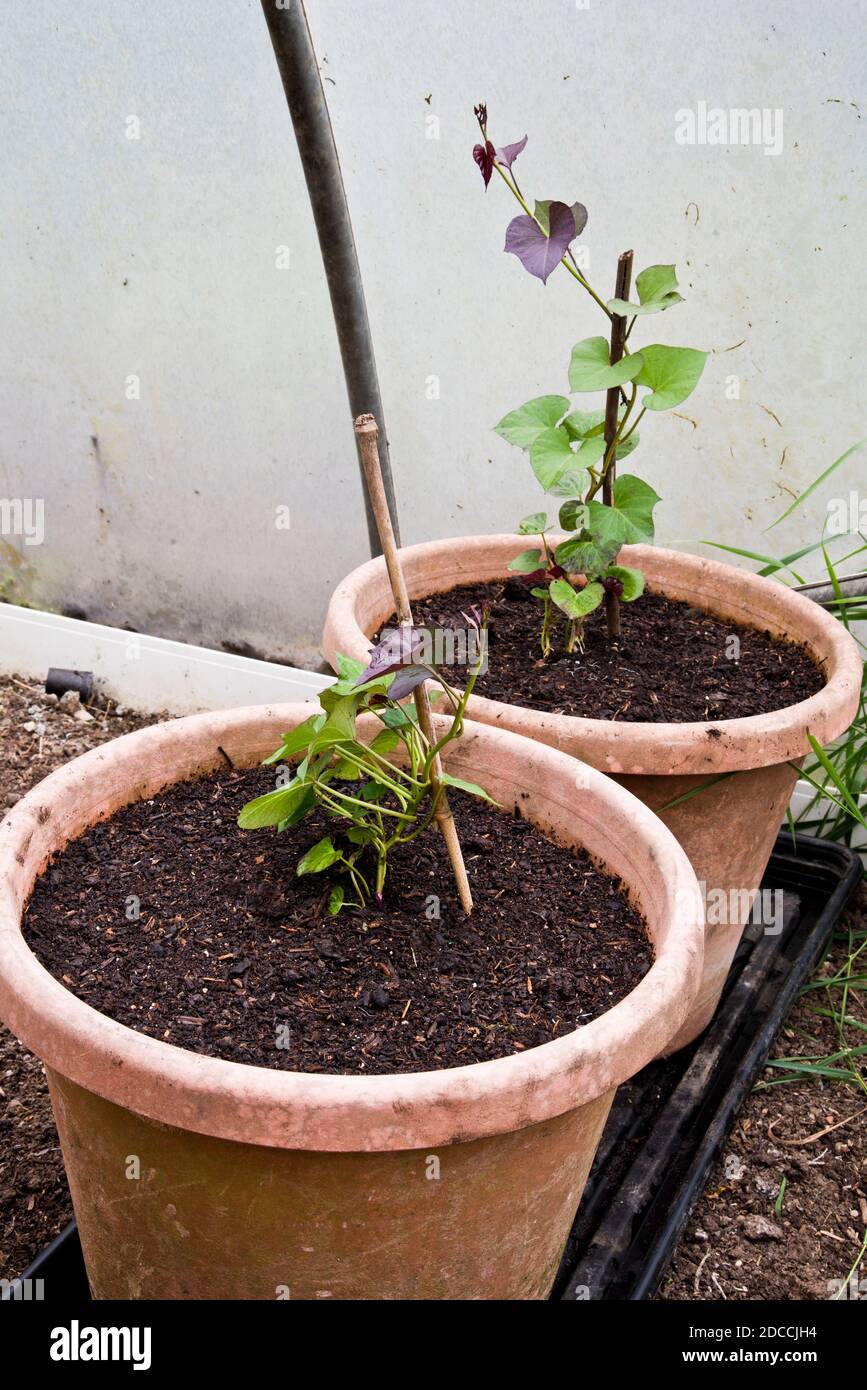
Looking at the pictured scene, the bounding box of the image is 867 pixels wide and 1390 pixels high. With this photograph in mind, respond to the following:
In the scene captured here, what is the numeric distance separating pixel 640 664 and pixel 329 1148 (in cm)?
87

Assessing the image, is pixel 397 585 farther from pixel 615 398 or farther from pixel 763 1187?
pixel 763 1187

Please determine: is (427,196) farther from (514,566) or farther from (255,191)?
(514,566)

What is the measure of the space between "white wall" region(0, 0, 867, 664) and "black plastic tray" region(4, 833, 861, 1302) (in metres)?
0.55

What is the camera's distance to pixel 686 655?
5.06 ft

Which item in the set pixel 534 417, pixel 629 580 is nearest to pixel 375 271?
pixel 534 417

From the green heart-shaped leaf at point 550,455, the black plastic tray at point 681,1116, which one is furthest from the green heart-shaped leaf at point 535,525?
the black plastic tray at point 681,1116

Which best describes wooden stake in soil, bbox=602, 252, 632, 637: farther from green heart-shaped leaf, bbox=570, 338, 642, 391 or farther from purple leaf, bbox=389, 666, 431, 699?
purple leaf, bbox=389, 666, 431, 699

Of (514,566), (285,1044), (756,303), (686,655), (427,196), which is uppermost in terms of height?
(427,196)

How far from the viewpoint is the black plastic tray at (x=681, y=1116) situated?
1.22m

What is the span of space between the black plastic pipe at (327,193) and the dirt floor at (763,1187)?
0.94 metres

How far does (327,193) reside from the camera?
1.54 meters

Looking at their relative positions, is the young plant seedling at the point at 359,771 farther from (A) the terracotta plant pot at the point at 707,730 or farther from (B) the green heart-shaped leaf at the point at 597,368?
(B) the green heart-shaped leaf at the point at 597,368
